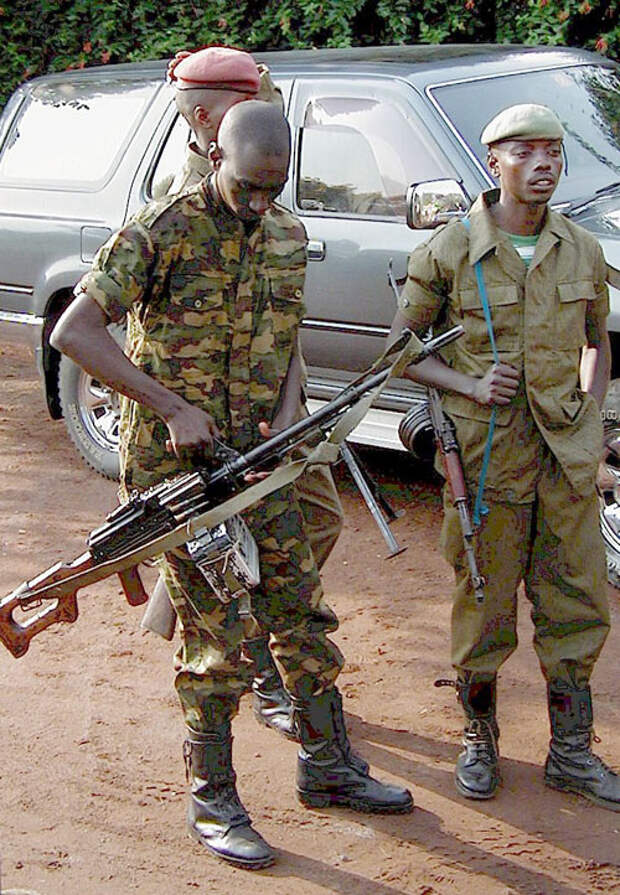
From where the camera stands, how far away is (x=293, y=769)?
4.40 metres

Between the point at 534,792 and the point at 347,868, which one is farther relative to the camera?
the point at 534,792

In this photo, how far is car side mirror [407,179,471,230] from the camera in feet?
17.4

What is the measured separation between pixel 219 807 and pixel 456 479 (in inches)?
45.5

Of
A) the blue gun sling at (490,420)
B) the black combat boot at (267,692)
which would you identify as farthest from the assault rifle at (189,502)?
the black combat boot at (267,692)

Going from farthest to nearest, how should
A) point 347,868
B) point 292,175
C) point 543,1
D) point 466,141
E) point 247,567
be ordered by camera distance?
point 543,1
point 292,175
point 466,141
point 347,868
point 247,567

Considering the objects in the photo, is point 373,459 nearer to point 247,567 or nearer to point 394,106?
point 394,106

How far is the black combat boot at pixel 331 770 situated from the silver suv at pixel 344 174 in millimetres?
2090

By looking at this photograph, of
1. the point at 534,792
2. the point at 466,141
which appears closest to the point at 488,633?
the point at 534,792

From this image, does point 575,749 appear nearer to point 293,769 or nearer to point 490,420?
point 293,769

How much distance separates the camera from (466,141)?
6.02 meters

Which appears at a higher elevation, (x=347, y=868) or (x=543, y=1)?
(x=543, y=1)

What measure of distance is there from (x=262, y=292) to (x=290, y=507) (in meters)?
0.61

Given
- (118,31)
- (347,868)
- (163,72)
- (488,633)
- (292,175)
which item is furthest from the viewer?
(118,31)

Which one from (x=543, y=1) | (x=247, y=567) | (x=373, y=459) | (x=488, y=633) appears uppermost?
(x=543, y=1)
